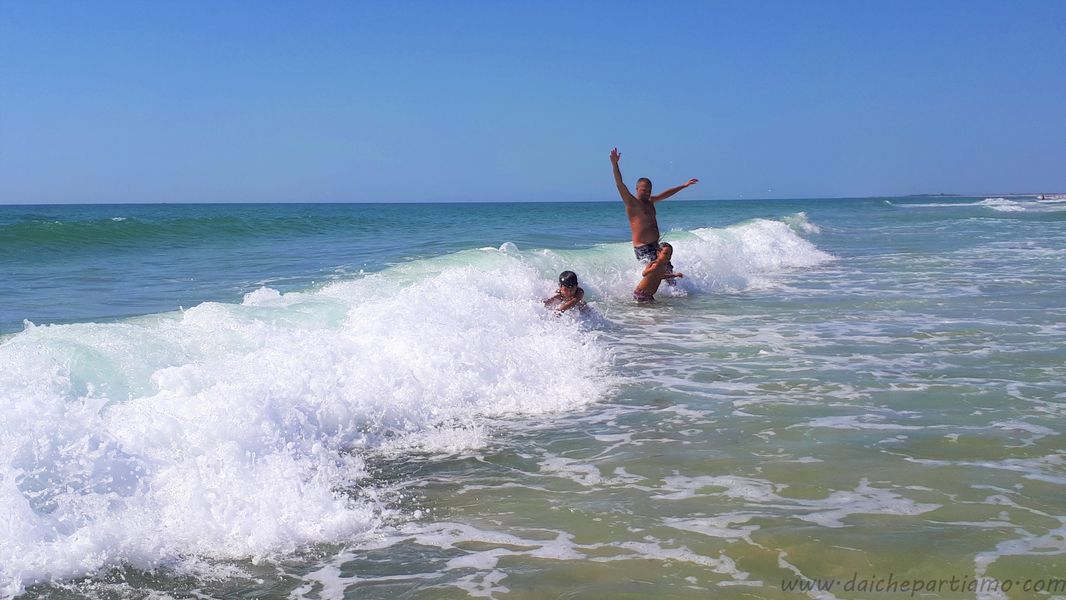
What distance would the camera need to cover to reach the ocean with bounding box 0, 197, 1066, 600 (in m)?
3.32

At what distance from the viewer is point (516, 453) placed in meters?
4.91

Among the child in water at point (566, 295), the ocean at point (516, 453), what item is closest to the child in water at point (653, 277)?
the ocean at point (516, 453)

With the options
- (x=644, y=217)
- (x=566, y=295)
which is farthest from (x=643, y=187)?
(x=566, y=295)

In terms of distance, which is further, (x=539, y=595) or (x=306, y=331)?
(x=306, y=331)

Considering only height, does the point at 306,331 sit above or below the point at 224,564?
above

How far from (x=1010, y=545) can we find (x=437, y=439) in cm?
323

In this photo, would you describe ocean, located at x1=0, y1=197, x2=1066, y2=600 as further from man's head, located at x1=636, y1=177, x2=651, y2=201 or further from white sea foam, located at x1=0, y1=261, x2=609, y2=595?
man's head, located at x1=636, y1=177, x2=651, y2=201

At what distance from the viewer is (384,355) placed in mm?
6395

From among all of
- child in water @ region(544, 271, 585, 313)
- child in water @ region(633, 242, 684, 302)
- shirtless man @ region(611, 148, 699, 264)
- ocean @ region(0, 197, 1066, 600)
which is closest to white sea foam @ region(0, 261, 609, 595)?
ocean @ region(0, 197, 1066, 600)

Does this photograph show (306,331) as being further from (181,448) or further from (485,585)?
(485,585)

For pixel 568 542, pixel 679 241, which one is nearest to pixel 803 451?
pixel 568 542

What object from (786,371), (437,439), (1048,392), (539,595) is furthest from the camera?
(786,371)

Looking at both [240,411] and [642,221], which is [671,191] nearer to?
[642,221]

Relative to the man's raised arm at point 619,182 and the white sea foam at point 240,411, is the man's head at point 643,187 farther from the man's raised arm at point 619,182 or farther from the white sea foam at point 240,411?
the white sea foam at point 240,411
